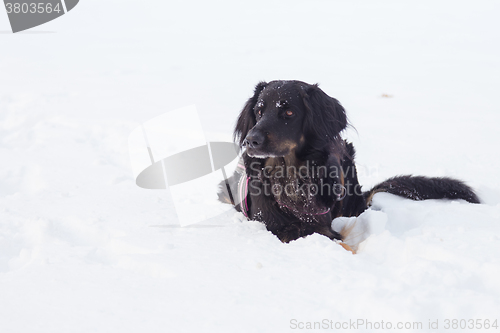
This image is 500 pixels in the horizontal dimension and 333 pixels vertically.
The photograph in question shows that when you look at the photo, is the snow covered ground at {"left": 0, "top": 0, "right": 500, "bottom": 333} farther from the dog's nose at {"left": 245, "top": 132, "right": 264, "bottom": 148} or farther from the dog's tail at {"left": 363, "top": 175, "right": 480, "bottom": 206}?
the dog's nose at {"left": 245, "top": 132, "right": 264, "bottom": 148}

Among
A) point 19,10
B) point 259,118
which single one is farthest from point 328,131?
point 19,10

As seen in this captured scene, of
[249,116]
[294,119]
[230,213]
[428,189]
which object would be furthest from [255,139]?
[428,189]

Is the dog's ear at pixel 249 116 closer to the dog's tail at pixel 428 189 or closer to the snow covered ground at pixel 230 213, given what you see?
the snow covered ground at pixel 230 213

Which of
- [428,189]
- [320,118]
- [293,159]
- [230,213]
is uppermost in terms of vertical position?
[320,118]

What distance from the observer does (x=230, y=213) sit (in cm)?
289

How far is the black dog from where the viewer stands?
2.46 meters

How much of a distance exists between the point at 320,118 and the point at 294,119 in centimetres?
19

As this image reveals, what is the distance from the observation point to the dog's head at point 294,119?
2.43 meters

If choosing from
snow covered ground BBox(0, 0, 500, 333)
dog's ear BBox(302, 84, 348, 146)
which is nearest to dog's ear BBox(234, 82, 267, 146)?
dog's ear BBox(302, 84, 348, 146)

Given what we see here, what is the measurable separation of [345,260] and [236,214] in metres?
1.12

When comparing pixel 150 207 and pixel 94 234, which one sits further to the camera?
pixel 150 207

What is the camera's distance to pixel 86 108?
6.19 metres

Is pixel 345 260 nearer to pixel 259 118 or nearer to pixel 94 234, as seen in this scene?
pixel 259 118

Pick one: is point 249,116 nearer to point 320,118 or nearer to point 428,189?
point 320,118
